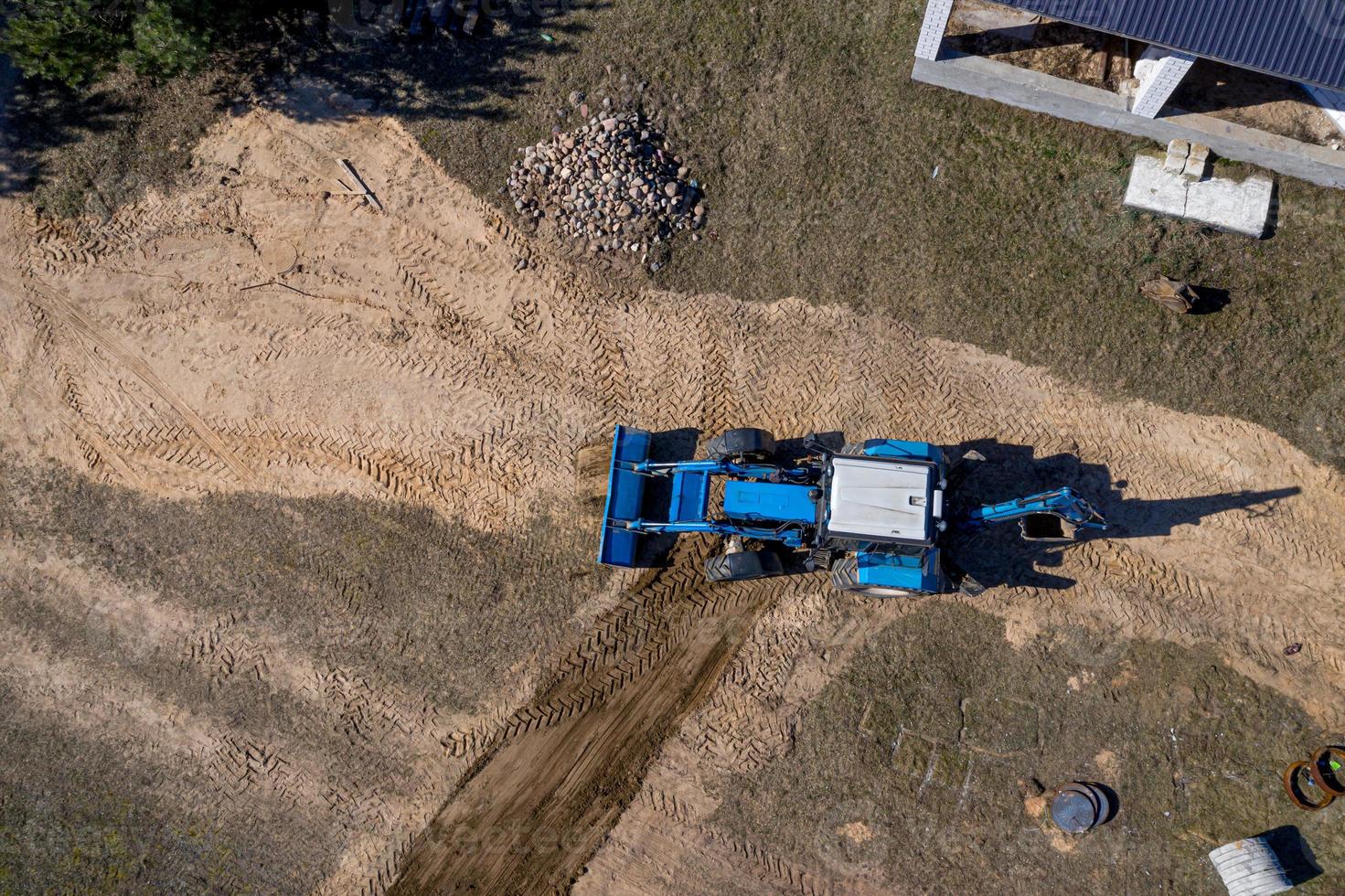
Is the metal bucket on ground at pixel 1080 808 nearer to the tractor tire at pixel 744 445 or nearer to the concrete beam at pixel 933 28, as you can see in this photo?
the tractor tire at pixel 744 445

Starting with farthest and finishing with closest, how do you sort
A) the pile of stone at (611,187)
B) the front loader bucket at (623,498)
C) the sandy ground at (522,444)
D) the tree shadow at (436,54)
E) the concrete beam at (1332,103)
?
the tree shadow at (436,54) < the pile of stone at (611,187) < the concrete beam at (1332,103) < the sandy ground at (522,444) < the front loader bucket at (623,498)

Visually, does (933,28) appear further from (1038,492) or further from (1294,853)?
(1294,853)

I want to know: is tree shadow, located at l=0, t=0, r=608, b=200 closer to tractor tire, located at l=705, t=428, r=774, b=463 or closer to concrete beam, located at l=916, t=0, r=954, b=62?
concrete beam, located at l=916, t=0, r=954, b=62

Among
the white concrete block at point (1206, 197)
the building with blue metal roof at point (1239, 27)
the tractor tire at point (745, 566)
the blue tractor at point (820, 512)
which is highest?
the building with blue metal roof at point (1239, 27)

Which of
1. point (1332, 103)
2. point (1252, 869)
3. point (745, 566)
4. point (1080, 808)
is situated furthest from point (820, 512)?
point (1332, 103)

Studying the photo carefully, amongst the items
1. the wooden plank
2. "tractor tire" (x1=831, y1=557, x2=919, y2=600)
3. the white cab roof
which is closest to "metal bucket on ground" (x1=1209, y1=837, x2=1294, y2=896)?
"tractor tire" (x1=831, y1=557, x2=919, y2=600)

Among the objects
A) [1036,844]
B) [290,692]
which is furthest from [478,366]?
[1036,844]

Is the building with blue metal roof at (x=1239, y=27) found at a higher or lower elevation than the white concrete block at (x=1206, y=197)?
higher

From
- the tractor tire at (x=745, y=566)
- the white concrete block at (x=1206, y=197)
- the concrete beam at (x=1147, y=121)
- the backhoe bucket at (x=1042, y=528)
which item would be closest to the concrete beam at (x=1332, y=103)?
the concrete beam at (x=1147, y=121)
